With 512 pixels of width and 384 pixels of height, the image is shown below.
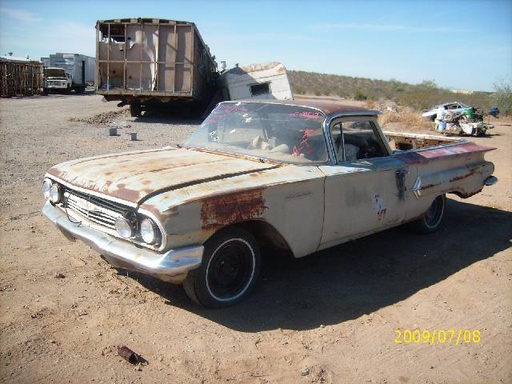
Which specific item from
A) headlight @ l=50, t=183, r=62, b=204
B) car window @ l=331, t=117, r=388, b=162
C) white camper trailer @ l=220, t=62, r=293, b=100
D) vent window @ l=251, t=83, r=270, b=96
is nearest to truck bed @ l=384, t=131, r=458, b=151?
car window @ l=331, t=117, r=388, b=162

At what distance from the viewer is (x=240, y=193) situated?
3408 millimetres

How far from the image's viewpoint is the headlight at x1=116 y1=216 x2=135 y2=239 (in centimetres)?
324

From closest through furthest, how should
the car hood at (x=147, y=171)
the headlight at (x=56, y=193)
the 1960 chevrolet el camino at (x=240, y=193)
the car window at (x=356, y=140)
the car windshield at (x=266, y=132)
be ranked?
the 1960 chevrolet el camino at (x=240, y=193), the car hood at (x=147, y=171), the headlight at (x=56, y=193), the car windshield at (x=266, y=132), the car window at (x=356, y=140)

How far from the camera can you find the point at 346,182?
4.18 meters

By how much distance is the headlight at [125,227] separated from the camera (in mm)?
3244

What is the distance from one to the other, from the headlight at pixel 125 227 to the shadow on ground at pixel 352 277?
0.75 m

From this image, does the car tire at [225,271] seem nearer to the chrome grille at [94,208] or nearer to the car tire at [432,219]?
the chrome grille at [94,208]

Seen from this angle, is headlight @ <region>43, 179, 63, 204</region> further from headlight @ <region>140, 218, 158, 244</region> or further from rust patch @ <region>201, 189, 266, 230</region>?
rust patch @ <region>201, 189, 266, 230</region>

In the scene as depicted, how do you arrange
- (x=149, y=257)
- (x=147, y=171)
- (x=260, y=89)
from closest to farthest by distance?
(x=149, y=257)
(x=147, y=171)
(x=260, y=89)

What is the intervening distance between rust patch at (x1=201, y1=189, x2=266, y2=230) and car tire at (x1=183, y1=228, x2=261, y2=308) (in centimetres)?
17

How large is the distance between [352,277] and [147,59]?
13637 mm

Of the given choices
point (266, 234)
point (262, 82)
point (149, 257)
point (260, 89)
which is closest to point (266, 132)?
point (266, 234)

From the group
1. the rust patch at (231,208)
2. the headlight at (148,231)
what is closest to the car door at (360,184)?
the rust patch at (231,208)

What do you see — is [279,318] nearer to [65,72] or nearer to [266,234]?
[266,234]
